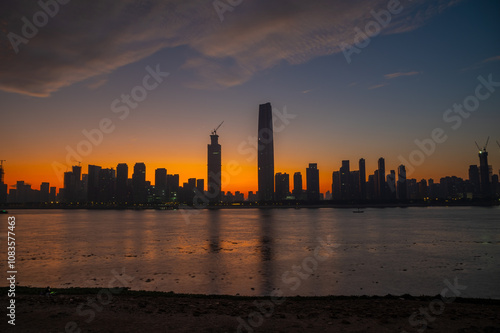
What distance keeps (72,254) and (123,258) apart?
346 inches

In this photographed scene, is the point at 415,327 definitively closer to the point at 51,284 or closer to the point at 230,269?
the point at 230,269

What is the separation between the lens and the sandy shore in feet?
48.2

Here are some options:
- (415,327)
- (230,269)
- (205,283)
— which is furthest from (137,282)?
(415,327)

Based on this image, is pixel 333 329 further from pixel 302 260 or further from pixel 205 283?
pixel 302 260

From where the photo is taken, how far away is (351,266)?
35.4 meters

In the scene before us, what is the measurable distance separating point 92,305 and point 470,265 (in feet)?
122

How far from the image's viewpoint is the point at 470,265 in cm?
3622

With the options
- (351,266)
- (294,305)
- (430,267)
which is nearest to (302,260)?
(351,266)

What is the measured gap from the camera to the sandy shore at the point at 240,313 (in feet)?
48.2

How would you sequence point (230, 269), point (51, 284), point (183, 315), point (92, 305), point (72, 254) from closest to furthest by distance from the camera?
point (183, 315) → point (92, 305) → point (51, 284) → point (230, 269) → point (72, 254)

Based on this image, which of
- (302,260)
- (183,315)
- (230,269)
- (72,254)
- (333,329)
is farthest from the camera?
(72,254)

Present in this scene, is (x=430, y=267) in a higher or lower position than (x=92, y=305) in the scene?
lower

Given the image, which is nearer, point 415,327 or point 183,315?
point 415,327

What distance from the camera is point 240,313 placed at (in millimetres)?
16891
